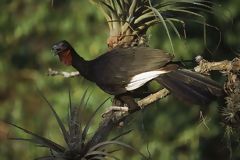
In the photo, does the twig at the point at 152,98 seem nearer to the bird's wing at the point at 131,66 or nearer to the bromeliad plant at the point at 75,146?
the bird's wing at the point at 131,66

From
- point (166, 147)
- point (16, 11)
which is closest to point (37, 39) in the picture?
point (16, 11)

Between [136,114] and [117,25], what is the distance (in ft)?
0.98

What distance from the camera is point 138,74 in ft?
7.72

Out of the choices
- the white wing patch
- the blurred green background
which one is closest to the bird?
the white wing patch

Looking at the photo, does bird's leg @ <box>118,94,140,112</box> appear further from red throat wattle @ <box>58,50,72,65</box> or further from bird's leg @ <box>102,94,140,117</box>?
red throat wattle @ <box>58,50,72,65</box>

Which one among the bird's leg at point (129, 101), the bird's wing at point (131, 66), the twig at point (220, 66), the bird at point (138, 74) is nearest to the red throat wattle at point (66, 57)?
the bird at point (138, 74)

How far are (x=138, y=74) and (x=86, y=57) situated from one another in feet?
6.32

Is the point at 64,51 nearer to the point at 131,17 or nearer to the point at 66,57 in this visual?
the point at 66,57

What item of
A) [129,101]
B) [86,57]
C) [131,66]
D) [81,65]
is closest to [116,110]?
[129,101]

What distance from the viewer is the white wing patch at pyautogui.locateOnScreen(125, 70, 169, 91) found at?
91.2 inches

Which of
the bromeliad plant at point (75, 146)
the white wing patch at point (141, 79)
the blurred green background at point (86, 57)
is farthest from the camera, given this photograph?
the blurred green background at point (86, 57)

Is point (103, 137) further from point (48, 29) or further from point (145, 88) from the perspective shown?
point (48, 29)

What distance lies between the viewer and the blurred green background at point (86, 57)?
4.19 metres

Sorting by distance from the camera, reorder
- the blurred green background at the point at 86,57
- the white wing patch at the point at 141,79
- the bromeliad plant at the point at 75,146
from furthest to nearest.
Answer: the blurred green background at the point at 86,57
the white wing patch at the point at 141,79
the bromeliad plant at the point at 75,146
